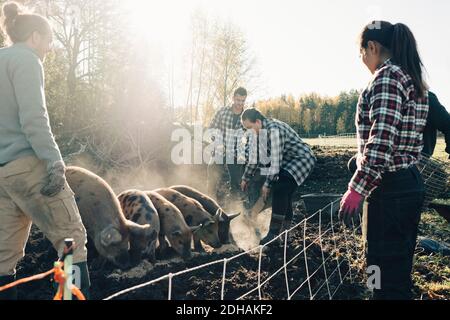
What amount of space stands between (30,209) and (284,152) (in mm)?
3699

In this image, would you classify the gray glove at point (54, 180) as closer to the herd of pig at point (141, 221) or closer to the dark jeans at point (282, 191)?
the herd of pig at point (141, 221)

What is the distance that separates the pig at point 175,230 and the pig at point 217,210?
0.63 m

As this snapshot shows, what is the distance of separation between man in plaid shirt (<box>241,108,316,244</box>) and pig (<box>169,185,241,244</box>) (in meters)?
0.85

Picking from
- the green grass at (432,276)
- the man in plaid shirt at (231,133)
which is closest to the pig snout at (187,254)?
the man in plaid shirt at (231,133)

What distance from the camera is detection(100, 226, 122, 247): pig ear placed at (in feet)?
17.2

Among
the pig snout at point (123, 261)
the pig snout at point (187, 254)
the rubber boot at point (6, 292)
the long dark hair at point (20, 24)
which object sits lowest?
the pig snout at point (187, 254)

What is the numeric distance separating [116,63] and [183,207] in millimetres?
11302

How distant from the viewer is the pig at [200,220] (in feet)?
22.3

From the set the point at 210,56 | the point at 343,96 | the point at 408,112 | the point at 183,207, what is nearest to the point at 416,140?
the point at 408,112

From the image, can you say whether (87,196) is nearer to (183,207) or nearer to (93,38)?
(183,207)

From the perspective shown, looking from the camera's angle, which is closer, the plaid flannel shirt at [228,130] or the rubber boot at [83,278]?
the rubber boot at [83,278]

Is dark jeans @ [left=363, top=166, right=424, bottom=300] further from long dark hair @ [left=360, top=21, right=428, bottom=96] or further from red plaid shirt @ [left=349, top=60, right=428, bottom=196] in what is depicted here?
long dark hair @ [left=360, top=21, right=428, bottom=96]

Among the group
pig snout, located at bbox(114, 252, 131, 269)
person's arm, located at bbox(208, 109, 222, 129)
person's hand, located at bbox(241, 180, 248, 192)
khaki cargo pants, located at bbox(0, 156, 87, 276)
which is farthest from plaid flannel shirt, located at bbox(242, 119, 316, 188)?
khaki cargo pants, located at bbox(0, 156, 87, 276)

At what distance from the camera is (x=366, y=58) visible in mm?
3135
